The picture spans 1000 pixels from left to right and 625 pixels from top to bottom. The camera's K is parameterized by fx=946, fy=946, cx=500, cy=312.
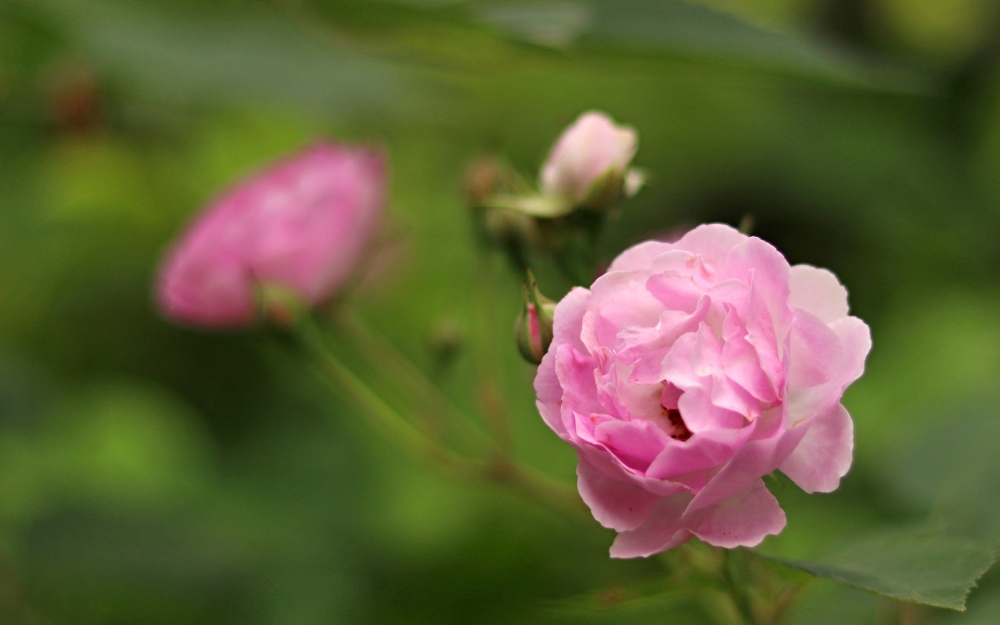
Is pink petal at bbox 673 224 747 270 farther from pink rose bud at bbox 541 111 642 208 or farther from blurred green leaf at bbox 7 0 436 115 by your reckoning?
blurred green leaf at bbox 7 0 436 115

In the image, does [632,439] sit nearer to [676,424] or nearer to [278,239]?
[676,424]

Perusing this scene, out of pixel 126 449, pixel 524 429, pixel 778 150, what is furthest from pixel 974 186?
pixel 126 449

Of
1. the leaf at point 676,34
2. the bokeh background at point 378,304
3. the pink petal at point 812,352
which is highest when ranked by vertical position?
the leaf at point 676,34

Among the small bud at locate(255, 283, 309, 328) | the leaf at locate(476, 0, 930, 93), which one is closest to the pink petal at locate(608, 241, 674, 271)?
the leaf at locate(476, 0, 930, 93)

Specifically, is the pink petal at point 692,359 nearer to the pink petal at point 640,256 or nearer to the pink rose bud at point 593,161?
the pink petal at point 640,256

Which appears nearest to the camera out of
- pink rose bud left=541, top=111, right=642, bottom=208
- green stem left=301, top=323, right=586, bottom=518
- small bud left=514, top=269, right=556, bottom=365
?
small bud left=514, top=269, right=556, bottom=365

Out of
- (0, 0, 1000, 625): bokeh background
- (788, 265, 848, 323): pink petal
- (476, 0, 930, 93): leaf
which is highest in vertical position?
(476, 0, 930, 93): leaf

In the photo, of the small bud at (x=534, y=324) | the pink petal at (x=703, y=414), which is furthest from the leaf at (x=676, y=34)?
the pink petal at (x=703, y=414)

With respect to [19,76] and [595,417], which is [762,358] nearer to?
[595,417]
